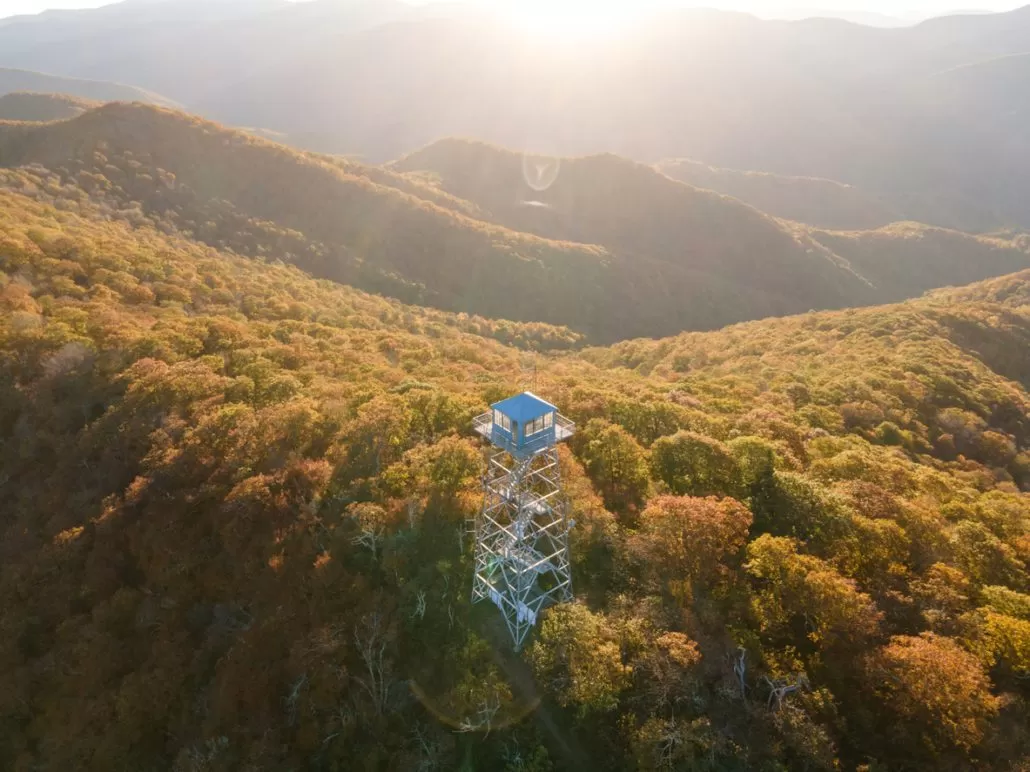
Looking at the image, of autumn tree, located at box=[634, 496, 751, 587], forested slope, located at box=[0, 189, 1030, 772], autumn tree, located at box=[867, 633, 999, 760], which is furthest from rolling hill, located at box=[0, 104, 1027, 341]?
autumn tree, located at box=[867, 633, 999, 760]

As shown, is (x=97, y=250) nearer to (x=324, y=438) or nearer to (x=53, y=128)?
(x=324, y=438)

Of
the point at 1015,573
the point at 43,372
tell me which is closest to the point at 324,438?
the point at 43,372

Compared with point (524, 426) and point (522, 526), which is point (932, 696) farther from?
point (524, 426)

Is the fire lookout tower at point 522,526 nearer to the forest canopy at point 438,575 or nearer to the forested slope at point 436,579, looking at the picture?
the forest canopy at point 438,575

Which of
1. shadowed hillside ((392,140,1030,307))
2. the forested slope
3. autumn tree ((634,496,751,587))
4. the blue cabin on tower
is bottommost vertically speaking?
shadowed hillside ((392,140,1030,307))

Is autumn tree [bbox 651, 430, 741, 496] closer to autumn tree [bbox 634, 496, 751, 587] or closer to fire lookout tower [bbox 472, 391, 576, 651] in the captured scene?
autumn tree [bbox 634, 496, 751, 587]

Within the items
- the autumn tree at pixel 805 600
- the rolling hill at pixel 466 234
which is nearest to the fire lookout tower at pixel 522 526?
the autumn tree at pixel 805 600
